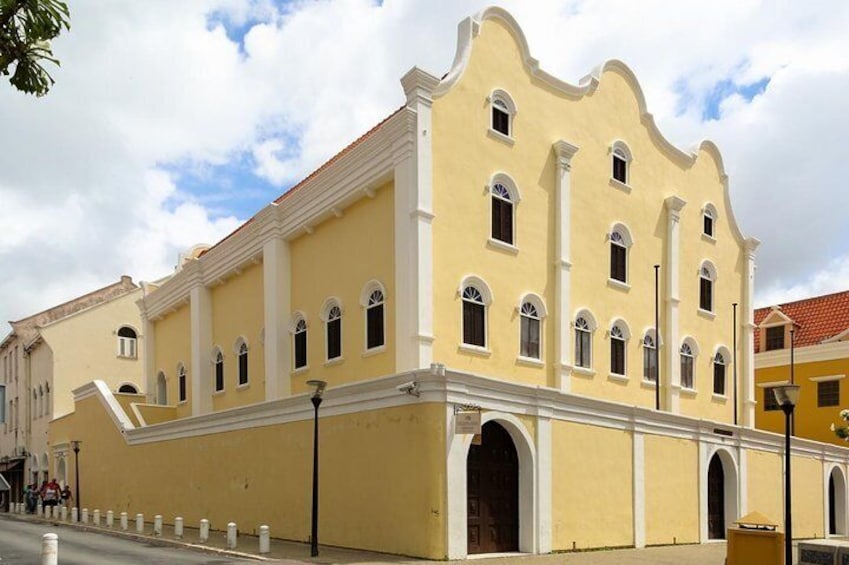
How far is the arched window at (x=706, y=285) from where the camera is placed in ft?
93.9

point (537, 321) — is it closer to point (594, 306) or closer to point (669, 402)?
point (594, 306)

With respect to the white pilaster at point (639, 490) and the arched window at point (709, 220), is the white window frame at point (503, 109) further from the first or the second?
the arched window at point (709, 220)

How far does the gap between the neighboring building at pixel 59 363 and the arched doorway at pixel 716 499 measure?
2776cm

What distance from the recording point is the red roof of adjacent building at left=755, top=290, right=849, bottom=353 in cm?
3819

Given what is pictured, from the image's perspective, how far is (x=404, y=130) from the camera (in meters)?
19.4

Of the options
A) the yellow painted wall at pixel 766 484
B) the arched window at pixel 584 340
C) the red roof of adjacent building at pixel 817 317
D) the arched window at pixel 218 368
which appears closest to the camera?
the arched window at pixel 584 340

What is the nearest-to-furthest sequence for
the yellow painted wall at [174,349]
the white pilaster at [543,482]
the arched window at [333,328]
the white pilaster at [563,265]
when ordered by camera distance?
the white pilaster at [543,482]
the white pilaster at [563,265]
the arched window at [333,328]
the yellow painted wall at [174,349]

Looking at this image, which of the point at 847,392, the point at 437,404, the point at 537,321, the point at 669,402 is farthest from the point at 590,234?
the point at 847,392

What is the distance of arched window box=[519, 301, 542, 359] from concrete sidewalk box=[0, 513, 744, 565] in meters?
5.13

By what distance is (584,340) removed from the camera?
23.4m

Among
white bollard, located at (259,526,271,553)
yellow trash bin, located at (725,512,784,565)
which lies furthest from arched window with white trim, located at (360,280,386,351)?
yellow trash bin, located at (725,512,784,565)

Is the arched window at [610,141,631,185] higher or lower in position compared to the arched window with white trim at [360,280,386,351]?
higher

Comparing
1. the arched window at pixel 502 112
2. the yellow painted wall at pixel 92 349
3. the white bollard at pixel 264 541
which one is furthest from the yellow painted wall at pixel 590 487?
the yellow painted wall at pixel 92 349

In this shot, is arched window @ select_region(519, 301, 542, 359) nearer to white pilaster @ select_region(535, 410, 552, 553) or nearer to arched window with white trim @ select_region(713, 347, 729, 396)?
white pilaster @ select_region(535, 410, 552, 553)
